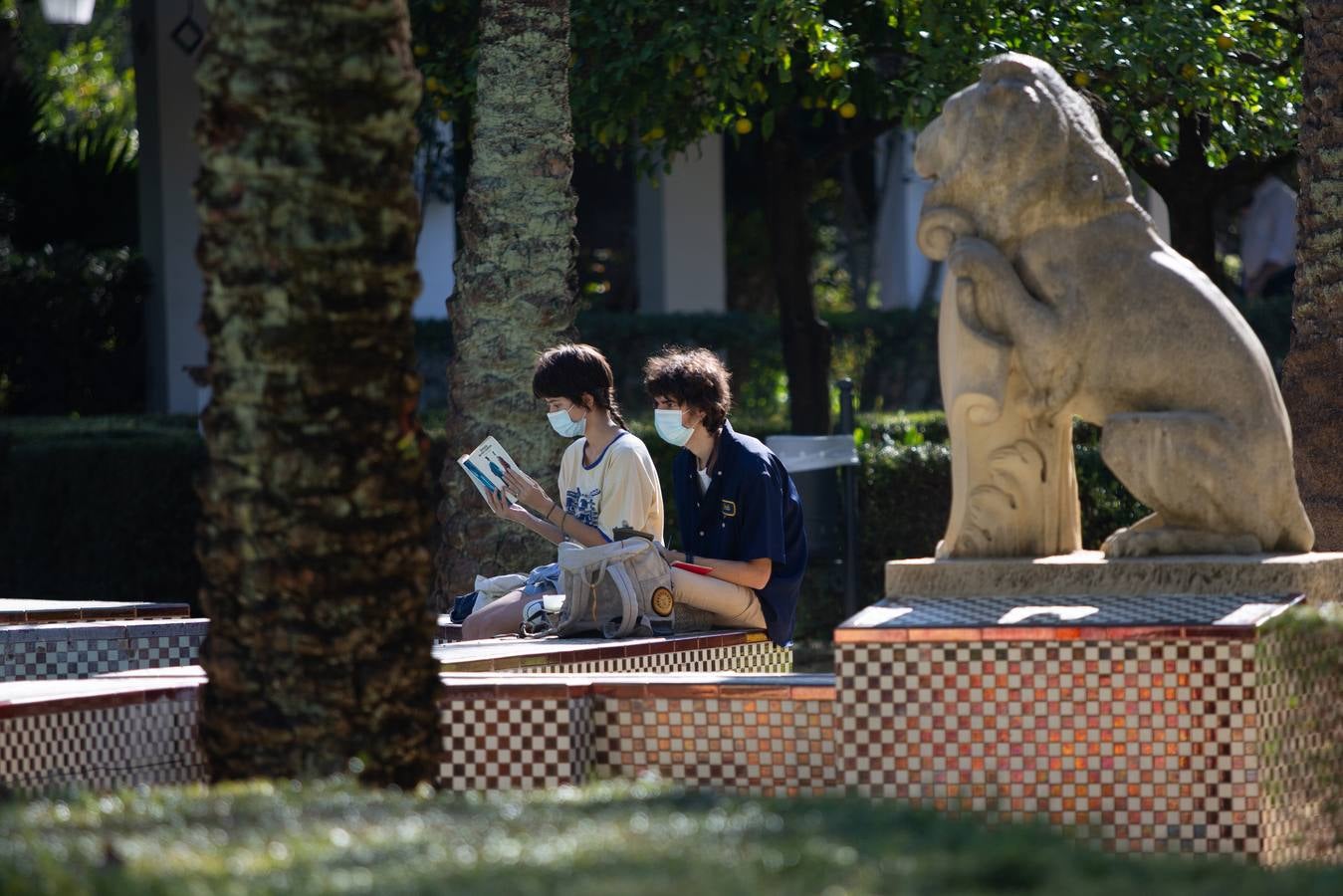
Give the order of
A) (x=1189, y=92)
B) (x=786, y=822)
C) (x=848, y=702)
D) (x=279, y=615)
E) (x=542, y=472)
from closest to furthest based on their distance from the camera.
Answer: (x=786, y=822), (x=279, y=615), (x=848, y=702), (x=542, y=472), (x=1189, y=92)

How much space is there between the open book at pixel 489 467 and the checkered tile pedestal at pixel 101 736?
1873 millimetres

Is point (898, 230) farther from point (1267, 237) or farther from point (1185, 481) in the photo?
point (1185, 481)

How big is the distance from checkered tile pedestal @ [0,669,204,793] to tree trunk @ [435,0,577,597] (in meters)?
3.55

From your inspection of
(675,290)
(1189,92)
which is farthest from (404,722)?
(675,290)

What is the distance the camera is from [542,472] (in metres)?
8.85

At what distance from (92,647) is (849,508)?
4.96 m

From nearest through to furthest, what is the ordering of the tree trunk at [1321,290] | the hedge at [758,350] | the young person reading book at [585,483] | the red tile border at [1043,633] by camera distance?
the red tile border at [1043,633] → the young person reading book at [585,483] → the tree trunk at [1321,290] → the hedge at [758,350]

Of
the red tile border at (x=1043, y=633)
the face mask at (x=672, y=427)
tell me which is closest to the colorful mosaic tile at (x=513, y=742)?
the red tile border at (x=1043, y=633)

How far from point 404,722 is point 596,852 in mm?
1533

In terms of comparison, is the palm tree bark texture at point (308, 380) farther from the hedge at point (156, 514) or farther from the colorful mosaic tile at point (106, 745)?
the hedge at point (156, 514)

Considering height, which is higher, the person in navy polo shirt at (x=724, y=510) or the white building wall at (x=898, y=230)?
the white building wall at (x=898, y=230)

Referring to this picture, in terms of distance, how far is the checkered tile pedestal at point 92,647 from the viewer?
23.2ft

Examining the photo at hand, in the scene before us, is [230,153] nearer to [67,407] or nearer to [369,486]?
[369,486]

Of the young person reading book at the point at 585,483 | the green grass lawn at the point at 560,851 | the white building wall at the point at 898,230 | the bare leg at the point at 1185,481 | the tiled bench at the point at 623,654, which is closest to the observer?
the green grass lawn at the point at 560,851
